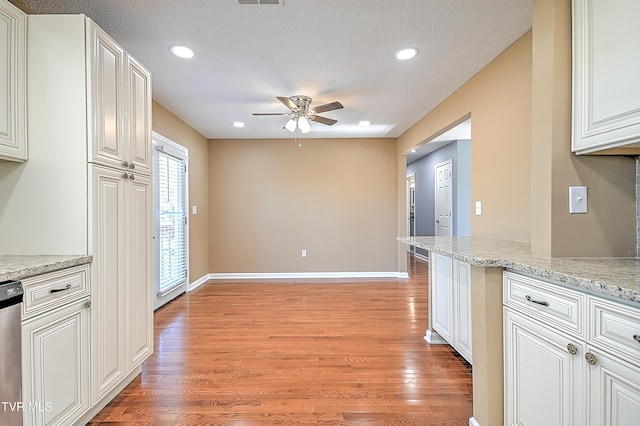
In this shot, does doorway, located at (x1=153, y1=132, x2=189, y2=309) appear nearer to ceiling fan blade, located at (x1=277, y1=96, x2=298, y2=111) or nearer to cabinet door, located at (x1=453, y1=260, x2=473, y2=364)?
ceiling fan blade, located at (x1=277, y1=96, x2=298, y2=111)

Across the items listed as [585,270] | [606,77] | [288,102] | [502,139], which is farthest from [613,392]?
[288,102]

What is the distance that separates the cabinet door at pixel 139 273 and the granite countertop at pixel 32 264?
0.39m

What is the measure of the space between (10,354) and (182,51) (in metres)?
2.15

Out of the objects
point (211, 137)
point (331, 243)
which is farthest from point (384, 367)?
point (211, 137)

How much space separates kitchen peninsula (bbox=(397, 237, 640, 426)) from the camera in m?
0.89

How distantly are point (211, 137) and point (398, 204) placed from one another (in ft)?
11.3

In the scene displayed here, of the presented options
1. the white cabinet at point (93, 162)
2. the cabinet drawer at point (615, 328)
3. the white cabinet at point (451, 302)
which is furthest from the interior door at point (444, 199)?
the white cabinet at point (93, 162)

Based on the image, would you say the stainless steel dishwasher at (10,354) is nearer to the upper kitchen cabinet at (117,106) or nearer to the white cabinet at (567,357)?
the upper kitchen cabinet at (117,106)

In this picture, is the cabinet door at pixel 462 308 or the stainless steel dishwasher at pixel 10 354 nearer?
the stainless steel dishwasher at pixel 10 354

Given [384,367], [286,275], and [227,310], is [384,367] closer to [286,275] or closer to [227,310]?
[227,310]

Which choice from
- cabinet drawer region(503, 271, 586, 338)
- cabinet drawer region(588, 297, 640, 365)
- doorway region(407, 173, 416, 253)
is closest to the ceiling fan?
cabinet drawer region(503, 271, 586, 338)

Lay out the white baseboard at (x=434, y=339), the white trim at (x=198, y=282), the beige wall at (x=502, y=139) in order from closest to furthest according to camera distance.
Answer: the beige wall at (x=502, y=139) < the white baseboard at (x=434, y=339) < the white trim at (x=198, y=282)

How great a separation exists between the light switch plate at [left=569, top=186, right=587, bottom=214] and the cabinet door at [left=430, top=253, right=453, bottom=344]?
999 millimetres

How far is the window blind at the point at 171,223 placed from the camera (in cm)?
359
